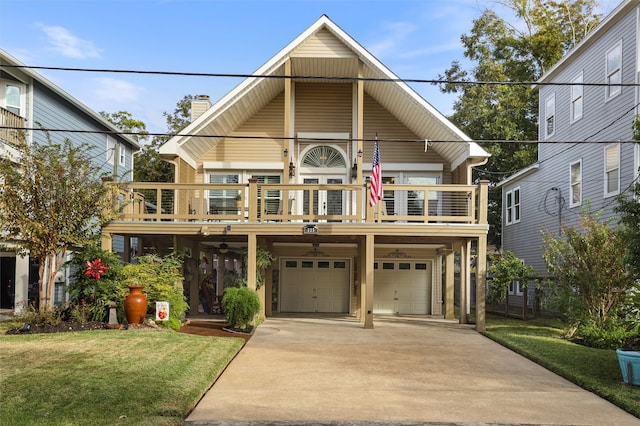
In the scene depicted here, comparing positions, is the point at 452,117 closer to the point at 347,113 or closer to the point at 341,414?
the point at 347,113

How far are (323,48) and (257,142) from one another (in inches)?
155

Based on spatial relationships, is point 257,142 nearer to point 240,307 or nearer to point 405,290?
point 240,307

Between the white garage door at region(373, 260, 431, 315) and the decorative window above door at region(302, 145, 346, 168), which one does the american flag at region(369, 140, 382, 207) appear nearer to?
the decorative window above door at region(302, 145, 346, 168)

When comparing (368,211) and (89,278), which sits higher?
(368,211)

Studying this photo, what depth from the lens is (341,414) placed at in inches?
303

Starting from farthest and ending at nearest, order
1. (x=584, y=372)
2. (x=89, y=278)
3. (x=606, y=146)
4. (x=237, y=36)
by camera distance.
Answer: (x=606, y=146) → (x=89, y=278) → (x=237, y=36) → (x=584, y=372)

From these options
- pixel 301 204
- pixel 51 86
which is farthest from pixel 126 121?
pixel 301 204

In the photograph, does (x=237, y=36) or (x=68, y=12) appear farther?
(x=237, y=36)

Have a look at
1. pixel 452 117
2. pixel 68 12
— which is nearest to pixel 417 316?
pixel 68 12

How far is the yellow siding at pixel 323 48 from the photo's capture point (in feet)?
61.3

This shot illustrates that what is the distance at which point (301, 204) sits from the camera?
20.0m

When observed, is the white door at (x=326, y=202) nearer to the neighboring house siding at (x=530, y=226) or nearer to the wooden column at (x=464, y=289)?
the wooden column at (x=464, y=289)

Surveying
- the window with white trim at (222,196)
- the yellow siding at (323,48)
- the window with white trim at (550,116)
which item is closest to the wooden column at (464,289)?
the yellow siding at (323,48)

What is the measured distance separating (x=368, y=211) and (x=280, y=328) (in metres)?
3.88
